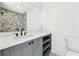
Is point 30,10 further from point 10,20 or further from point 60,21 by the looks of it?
point 60,21

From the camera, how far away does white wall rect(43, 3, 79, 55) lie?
2.84 m

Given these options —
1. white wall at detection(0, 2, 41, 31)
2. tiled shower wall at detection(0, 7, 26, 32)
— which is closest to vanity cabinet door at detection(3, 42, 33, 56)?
tiled shower wall at detection(0, 7, 26, 32)

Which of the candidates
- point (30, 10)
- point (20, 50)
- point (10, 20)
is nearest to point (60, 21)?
point (30, 10)

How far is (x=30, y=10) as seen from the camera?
2.88 m

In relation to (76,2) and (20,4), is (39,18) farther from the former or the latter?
(76,2)

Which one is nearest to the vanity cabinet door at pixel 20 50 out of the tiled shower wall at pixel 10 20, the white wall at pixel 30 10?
the tiled shower wall at pixel 10 20

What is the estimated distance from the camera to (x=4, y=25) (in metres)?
1.95

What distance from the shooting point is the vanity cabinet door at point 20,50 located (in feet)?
3.84

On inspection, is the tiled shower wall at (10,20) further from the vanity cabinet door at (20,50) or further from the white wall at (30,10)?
the vanity cabinet door at (20,50)

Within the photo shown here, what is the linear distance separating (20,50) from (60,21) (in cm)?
207

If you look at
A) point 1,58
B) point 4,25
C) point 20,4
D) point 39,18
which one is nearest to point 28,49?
point 1,58

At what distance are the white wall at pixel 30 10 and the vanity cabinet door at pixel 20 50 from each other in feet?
3.29

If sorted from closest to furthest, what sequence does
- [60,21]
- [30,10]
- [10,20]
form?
[10,20] < [30,10] < [60,21]

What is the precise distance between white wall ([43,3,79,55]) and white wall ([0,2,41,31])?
27cm
